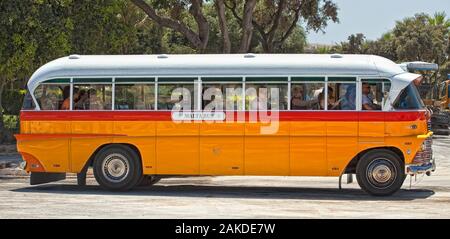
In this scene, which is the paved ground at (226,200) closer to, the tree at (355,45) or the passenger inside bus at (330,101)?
the passenger inside bus at (330,101)

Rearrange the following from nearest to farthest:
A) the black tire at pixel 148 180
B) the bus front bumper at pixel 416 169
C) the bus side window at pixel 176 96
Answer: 1. the bus front bumper at pixel 416 169
2. the bus side window at pixel 176 96
3. the black tire at pixel 148 180

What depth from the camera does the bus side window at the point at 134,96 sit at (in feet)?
54.8

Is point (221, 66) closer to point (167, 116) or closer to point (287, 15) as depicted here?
point (167, 116)

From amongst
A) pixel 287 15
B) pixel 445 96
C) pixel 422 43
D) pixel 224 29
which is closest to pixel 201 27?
pixel 224 29

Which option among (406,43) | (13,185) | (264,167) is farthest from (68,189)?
(406,43)

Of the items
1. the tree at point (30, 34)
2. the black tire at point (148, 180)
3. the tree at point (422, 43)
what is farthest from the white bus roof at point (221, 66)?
the tree at point (422, 43)

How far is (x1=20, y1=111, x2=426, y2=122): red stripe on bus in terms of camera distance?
1581cm

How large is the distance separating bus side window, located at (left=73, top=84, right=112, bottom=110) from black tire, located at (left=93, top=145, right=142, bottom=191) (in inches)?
35.3

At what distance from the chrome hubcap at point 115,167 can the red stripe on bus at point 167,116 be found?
82cm

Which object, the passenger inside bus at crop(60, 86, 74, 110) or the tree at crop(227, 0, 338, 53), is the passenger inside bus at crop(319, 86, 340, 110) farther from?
the tree at crop(227, 0, 338, 53)

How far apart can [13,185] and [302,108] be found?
6.98 meters

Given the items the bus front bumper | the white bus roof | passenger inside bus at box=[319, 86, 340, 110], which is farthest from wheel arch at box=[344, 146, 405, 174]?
the white bus roof
